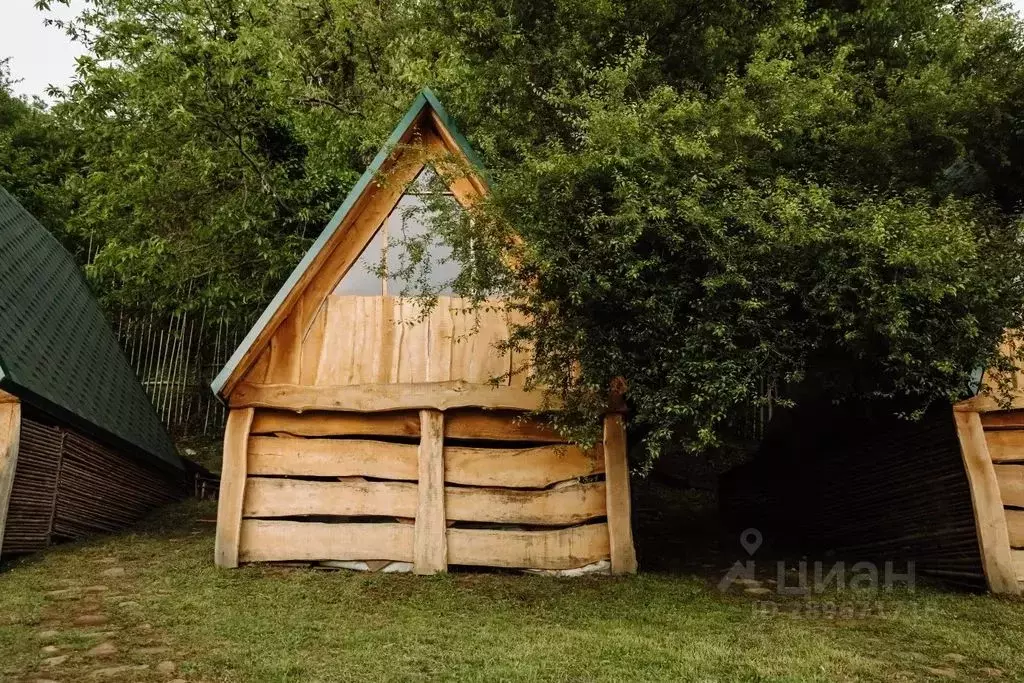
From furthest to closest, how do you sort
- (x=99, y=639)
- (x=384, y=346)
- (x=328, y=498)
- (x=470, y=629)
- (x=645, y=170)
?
(x=384, y=346) < (x=328, y=498) < (x=645, y=170) < (x=470, y=629) < (x=99, y=639)

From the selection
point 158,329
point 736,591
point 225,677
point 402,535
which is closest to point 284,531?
point 402,535

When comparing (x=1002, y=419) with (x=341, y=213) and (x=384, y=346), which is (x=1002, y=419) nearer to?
(x=384, y=346)

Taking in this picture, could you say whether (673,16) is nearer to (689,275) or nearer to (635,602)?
(689,275)

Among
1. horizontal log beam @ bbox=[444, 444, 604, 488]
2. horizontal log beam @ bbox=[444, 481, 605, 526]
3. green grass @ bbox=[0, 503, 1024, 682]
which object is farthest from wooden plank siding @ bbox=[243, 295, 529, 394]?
green grass @ bbox=[0, 503, 1024, 682]

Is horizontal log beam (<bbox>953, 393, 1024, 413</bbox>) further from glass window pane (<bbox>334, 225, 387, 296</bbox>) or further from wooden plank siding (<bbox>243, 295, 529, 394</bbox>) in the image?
glass window pane (<bbox>334, 225, 387, 296</bbox>)

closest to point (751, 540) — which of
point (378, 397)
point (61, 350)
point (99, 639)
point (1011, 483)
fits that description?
point (1011, 483)

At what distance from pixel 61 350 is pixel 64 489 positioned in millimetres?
1800

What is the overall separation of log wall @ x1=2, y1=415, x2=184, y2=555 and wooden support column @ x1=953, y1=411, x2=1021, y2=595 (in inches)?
379

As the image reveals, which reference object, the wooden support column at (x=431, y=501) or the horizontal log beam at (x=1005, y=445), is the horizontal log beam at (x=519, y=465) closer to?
the wooden support column at (x=431, y=501)

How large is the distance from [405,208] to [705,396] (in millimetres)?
3974

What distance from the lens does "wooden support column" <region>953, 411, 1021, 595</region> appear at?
7.28m

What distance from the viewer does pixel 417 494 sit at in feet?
26.7

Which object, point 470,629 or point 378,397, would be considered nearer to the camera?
point 470,629

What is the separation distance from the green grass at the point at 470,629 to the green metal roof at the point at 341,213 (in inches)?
85.1
